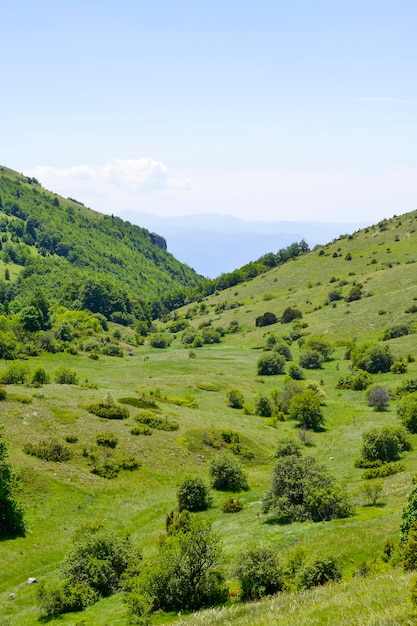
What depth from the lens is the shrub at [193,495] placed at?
4700cm

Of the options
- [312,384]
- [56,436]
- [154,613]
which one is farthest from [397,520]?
[312,384]

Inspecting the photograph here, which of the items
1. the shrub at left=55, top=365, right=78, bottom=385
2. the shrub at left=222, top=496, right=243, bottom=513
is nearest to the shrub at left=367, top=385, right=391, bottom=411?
the shrub at left=222, top=496, right=243, bottom=513

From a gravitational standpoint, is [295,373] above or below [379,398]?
above

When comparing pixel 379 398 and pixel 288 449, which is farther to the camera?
pixel 379 398

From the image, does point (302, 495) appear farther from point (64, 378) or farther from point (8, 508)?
point (64, 378)

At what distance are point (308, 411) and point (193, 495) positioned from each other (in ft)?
112

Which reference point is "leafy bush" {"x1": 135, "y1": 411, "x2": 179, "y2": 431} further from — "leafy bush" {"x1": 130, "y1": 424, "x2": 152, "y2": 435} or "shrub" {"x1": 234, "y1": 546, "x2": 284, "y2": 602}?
"shrub" {"x1": 234, "y1": 546, "x2": 284, "y2": 602}

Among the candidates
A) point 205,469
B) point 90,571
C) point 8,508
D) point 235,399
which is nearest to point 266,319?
point 235,399

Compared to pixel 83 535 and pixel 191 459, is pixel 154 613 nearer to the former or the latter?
pixel 83 535

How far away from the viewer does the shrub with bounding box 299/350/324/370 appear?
355 feet

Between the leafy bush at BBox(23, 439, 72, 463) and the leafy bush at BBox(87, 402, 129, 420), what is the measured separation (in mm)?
11418

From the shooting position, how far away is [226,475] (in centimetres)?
5362

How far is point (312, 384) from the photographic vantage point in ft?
298

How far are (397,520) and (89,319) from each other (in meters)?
143
